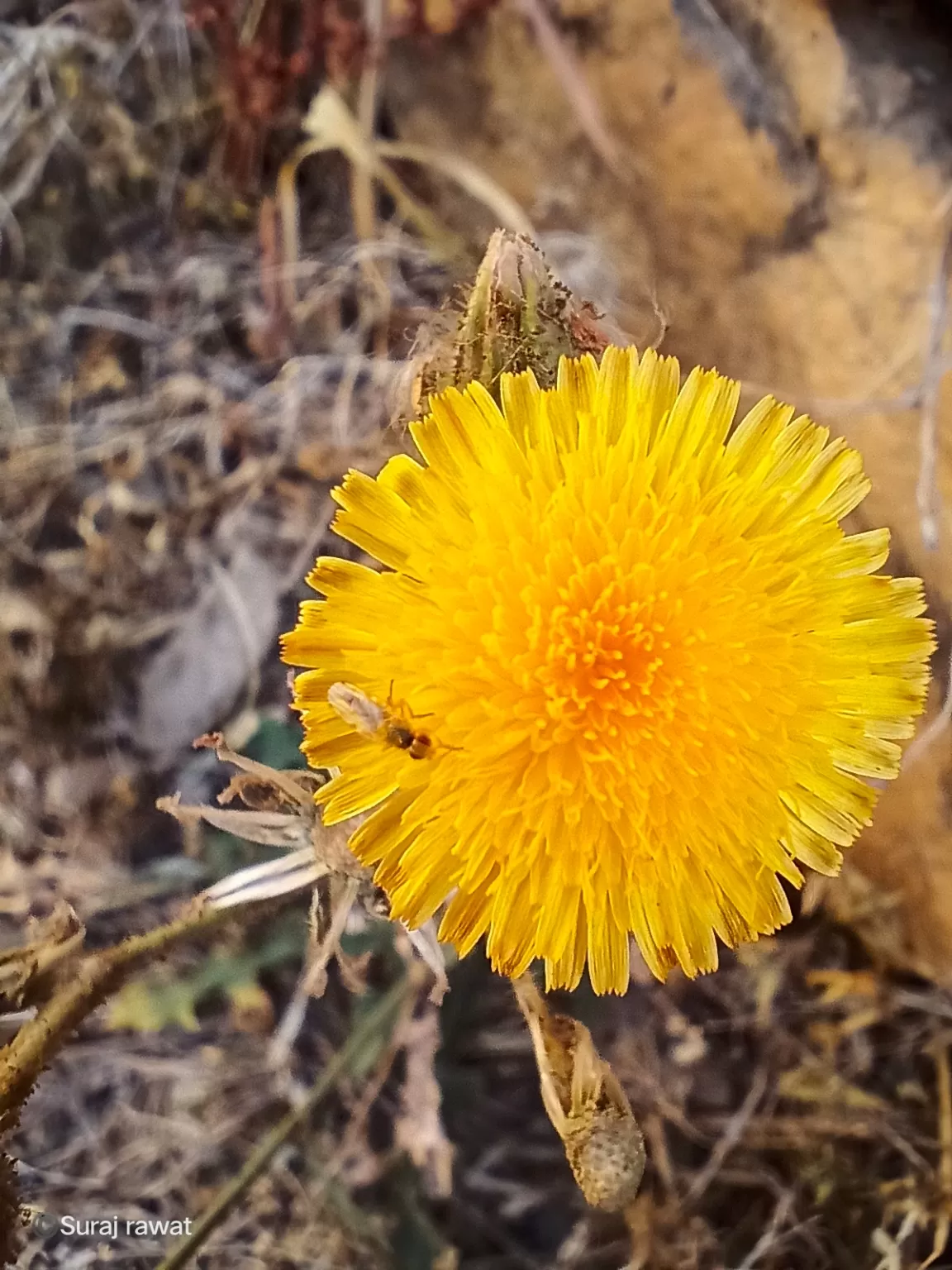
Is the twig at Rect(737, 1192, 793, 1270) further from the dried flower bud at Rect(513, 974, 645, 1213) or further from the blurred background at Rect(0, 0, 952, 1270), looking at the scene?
the dried flower bud at Rect(513, 974, 645, 1213)

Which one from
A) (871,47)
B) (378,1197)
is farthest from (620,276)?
(378,1197)

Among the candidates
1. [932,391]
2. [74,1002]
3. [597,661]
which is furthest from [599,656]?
[932,391]

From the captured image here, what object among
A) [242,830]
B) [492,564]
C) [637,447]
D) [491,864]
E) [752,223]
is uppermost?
[752,223]

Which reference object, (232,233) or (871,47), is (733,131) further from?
(232,233)

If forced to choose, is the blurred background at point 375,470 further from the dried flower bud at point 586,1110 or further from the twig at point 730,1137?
the dried flower bud at point 586,1110

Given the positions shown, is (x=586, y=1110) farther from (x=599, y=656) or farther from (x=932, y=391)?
(x=932, y=391)

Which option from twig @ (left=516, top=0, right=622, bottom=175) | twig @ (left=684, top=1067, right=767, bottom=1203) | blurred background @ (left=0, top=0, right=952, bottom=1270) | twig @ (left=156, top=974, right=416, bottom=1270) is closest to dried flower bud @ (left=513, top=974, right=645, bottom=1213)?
blurred background @ (left=0, top=0, right=952, bottom=1270)
